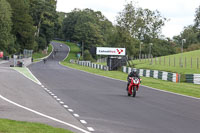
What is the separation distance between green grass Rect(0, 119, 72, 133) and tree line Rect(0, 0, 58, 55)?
3319 inches

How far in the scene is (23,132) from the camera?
8906mm

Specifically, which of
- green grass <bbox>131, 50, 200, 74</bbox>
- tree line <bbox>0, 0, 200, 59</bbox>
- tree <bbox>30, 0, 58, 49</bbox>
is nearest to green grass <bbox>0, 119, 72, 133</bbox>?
green grass <bbox>131, 50, 200, 74</bbox>

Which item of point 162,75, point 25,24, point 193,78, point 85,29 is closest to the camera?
point 193,78

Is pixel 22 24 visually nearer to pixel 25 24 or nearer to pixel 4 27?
pixel 25 24

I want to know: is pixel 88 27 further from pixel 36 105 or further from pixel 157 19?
pixel 36 105

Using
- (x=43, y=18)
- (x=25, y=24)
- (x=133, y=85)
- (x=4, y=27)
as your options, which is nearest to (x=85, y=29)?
(x=43, y=18)

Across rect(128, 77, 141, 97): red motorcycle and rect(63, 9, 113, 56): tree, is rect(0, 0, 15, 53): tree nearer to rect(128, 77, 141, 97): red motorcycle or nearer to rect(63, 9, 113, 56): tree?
rect(63, 9, 113, 56): tree

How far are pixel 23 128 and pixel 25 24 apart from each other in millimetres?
104204

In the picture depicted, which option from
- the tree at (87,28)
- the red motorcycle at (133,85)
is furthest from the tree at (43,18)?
the red motorcycle at (133,85)

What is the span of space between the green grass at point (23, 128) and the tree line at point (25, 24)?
8430 cm

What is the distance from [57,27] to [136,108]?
126 meters

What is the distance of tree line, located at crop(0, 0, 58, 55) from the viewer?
310 feet

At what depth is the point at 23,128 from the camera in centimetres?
943

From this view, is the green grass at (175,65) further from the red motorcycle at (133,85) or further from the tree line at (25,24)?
the tree line at (25,24)
